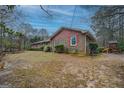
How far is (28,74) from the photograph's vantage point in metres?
2.98

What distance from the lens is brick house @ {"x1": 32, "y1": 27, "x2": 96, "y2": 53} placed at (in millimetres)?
3018

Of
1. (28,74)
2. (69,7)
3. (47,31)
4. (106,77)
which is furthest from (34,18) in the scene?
(106,77)

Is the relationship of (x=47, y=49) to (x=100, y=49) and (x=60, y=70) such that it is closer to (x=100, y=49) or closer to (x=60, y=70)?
(x=60, y=70)

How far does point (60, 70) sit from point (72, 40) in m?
0.35

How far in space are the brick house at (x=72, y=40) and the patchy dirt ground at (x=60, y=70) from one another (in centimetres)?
10

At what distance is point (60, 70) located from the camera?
9.83ft

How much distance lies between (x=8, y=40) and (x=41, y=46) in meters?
0.36

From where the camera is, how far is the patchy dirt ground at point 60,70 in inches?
116

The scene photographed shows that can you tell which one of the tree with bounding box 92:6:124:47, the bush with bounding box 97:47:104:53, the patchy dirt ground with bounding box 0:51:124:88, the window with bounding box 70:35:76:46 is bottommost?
the patchy dirt ground with bounding box 0:51:124:88

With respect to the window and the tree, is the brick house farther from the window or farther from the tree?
the tree

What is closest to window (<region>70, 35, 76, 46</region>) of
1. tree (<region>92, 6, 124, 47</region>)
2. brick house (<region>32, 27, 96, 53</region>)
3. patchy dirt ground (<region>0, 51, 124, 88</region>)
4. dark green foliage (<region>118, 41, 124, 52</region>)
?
brick house (<region>32, 27, 96, 53</region>)

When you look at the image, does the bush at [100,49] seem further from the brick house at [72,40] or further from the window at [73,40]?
the window at [73,40]

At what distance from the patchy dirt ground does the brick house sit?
101 mm
